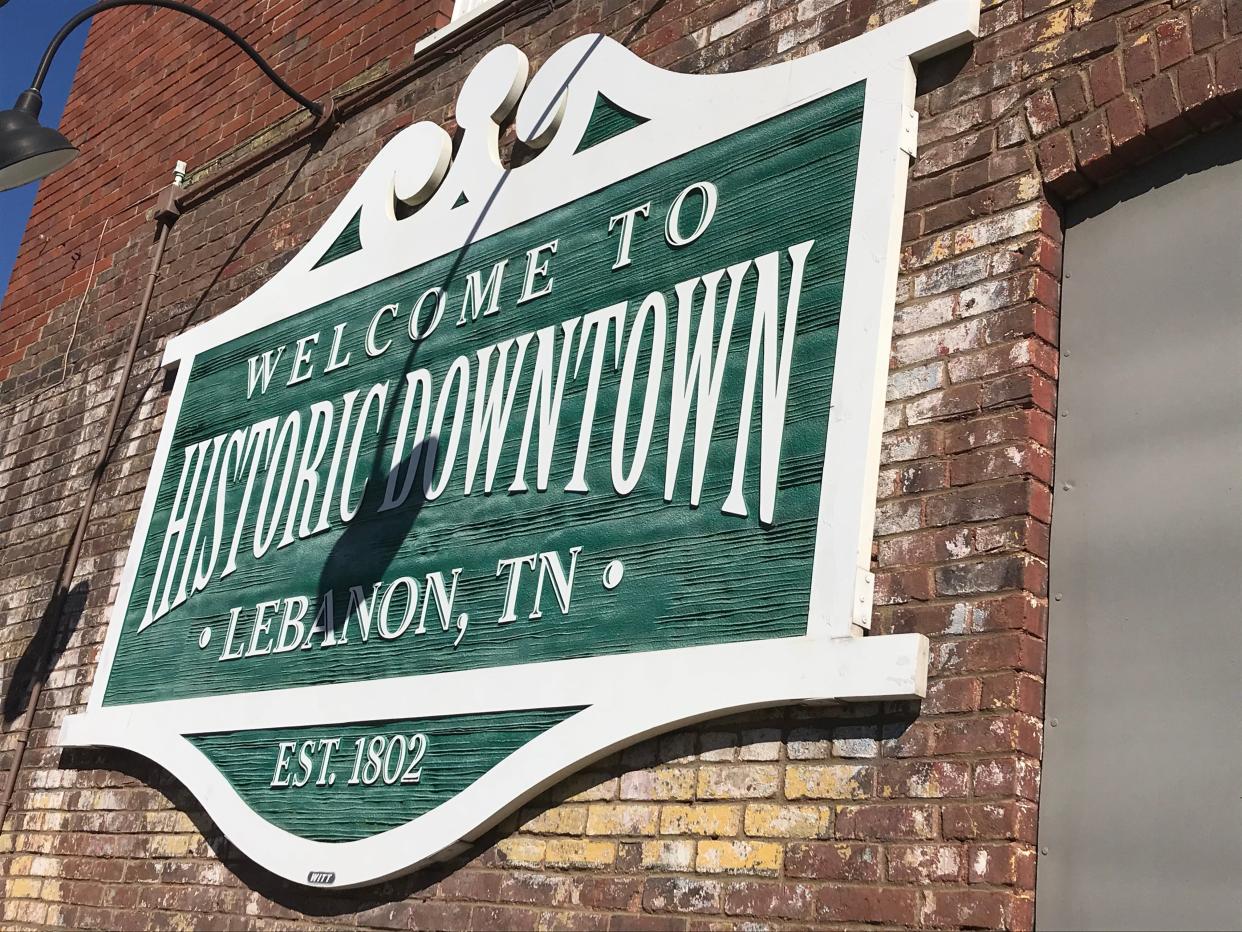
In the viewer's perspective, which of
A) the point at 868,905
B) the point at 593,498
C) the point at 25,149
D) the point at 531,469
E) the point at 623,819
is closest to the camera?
the point at 868,905

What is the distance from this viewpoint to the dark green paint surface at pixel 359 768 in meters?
3.36

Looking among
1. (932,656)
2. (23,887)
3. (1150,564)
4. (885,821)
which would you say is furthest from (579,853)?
(23,887)

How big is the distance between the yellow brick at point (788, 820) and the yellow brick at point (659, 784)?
0.56 feet

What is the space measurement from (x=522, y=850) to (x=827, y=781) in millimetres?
840

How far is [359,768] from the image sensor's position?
369 cm

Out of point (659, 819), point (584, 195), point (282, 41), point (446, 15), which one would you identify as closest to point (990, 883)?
point (659, 819)

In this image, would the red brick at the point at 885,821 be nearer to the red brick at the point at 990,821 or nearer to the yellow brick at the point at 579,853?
the red brick at the point at 990,821

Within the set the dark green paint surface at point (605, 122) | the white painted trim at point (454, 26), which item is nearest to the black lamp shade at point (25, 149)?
the white painted trim at point (454, 26)

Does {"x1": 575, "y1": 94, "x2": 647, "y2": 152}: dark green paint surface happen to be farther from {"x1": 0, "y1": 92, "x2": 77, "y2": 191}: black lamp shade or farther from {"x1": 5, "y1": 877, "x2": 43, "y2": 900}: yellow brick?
{"x1": 5, "y1": 877, "x2": 43, "y2": 900}: yellow brick

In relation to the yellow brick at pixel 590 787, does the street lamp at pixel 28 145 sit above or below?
above

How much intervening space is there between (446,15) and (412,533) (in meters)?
2.25

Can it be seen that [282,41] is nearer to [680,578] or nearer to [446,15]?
[446,15]

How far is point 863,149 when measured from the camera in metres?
3.21

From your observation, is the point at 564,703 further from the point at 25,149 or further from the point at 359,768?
the point at 25,149
